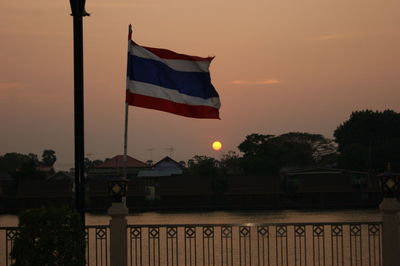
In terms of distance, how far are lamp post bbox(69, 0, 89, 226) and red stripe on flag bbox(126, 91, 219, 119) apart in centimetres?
135

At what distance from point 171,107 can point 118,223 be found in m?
2.35

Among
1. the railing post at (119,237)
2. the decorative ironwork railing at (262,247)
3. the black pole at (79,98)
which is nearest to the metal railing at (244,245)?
the decorative ironwork railing at (262,247)

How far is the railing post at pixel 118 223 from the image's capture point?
13555 mm

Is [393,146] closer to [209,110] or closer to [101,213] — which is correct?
[101,213]

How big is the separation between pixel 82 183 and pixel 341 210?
257 ft

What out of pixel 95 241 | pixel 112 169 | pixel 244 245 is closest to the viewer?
pixel 95 241

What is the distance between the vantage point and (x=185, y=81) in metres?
14.6

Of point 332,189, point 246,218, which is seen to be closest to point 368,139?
point 332,189

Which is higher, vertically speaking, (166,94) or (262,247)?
(166,94)

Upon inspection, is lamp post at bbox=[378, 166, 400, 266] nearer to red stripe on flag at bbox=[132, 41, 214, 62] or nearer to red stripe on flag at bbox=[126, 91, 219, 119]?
red stripe on flag at bbox=[126, 91, 219, 119]

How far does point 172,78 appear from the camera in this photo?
47.7ft

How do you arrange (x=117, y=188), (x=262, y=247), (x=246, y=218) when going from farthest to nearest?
(x=246, y=218) → (x=262, y=247) → (x=117, y=188)

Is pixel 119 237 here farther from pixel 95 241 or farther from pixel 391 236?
pixel 391 236

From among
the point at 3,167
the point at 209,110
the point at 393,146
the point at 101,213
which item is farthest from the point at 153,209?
the point at 3,167
